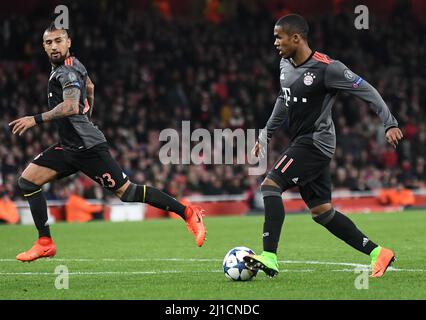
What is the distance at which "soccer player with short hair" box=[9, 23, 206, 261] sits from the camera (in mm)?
9312

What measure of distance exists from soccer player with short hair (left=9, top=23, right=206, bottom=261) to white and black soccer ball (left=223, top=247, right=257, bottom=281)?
39.6 inches

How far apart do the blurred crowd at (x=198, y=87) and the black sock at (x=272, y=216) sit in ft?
44.6

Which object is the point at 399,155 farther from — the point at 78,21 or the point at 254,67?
the point at 78,21

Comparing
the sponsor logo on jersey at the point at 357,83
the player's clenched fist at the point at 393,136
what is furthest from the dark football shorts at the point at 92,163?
the player's clenched fist at the point at 393,136

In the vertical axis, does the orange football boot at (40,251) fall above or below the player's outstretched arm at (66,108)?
below

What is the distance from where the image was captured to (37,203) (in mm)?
9930

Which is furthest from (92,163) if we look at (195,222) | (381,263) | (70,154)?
(381,263)

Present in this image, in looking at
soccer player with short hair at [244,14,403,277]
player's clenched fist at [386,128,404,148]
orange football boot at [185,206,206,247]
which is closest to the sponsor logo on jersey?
soccer player with short hair at [244,14,403,277]

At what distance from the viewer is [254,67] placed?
28.9 meters

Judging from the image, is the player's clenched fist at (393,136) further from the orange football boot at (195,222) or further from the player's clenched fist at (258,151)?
the orange football boot at (195,222)

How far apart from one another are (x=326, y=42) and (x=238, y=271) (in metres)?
22.5

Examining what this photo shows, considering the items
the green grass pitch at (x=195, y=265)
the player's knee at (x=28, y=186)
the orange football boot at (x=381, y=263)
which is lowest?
the green grass pitch at (x=195, y=265)

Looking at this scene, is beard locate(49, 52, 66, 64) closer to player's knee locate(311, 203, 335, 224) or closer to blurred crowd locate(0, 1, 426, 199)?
player's knee locate(311, 203, 335, 224)

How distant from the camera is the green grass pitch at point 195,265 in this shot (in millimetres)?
7805
